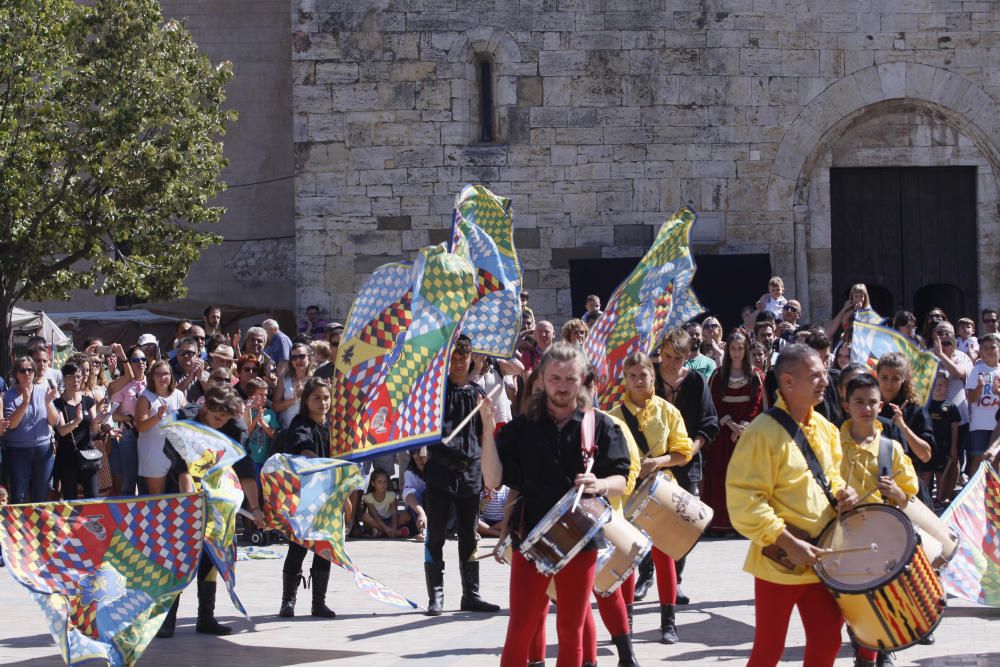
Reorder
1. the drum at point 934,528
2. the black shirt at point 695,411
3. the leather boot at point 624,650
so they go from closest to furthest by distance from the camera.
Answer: the drum at point 934,528 → the leather boot at point 624,650 → the black shirt at point 695,411

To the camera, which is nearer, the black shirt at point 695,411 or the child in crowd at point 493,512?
the black shirt at point 695,411

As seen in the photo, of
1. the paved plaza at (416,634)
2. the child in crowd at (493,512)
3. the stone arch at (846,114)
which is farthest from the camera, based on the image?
the stone arch at (846,114)

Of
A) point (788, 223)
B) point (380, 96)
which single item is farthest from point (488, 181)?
point (788, 223)

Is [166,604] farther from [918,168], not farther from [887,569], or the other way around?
[918,168]

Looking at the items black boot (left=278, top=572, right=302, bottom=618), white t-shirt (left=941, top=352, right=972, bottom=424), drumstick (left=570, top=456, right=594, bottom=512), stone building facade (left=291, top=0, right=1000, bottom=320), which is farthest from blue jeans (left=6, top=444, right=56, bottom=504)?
white t-shirt (left=941, top=352, right=972, bottom=424)

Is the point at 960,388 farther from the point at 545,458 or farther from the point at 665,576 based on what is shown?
the point at 545,458

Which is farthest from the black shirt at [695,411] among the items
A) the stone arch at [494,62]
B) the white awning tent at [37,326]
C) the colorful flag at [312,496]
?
the white awning tent at [37,326]

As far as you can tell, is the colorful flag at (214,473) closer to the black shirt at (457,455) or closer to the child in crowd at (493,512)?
the black shirt at (457,455)

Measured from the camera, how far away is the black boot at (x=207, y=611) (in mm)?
8711

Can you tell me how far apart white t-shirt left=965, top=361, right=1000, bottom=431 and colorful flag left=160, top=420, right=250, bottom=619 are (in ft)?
24.9

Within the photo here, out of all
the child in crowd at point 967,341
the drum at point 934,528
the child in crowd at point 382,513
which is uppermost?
the child in crowd at point 967,341

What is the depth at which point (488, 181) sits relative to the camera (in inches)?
752

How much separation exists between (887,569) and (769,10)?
14556mm

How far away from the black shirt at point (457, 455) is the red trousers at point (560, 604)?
3113 millimetres
